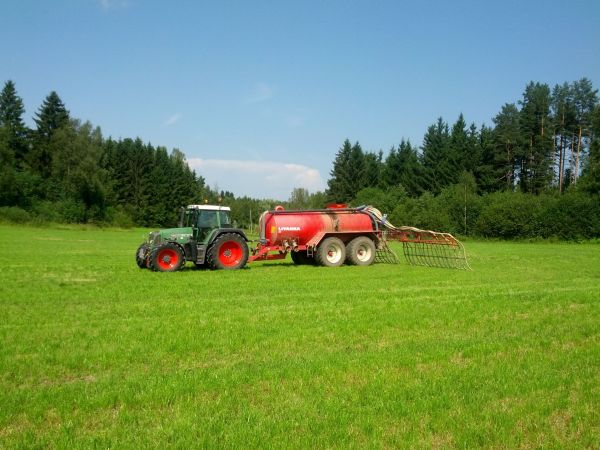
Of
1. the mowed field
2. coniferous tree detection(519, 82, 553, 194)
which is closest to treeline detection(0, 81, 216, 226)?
coniferous tree detection(519, 82, 553, 194)

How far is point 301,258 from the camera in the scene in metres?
20.4

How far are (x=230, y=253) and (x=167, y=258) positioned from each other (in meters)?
2.02

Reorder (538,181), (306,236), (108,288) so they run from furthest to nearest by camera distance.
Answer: (538,181), (306,236), (108,288)

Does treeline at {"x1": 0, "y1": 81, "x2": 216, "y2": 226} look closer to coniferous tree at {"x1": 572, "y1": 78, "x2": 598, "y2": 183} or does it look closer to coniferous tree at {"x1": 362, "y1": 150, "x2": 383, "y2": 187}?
coniferous tree at {"x1": 362, "y1": 150, "x2": 383, "y2": 187}

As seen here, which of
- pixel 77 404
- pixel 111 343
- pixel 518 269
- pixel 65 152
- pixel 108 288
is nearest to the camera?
pixel 77 404

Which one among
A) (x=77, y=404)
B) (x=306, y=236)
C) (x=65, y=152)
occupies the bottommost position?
(x=77, y=404)

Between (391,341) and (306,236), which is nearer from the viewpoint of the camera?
(391,341)

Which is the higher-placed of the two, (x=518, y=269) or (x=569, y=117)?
(x=569, y=117)

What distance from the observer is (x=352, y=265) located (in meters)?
19.8

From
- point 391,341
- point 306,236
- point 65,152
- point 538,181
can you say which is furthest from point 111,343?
point 65,152

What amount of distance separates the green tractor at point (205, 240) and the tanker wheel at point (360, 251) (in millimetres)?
4270

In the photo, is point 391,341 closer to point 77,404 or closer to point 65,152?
point 77,404

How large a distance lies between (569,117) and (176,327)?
216ft

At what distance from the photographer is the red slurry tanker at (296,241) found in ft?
55.6
